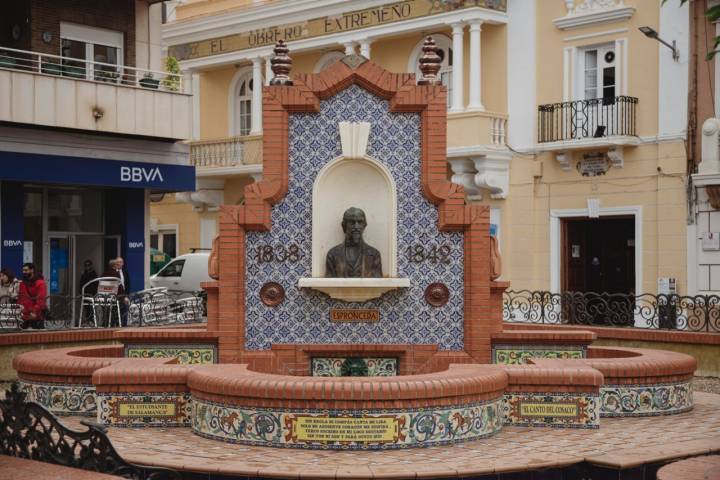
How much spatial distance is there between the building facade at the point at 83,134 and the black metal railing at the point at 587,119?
842 cm

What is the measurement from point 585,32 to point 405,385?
64.3ft

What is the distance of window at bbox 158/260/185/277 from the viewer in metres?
32.2

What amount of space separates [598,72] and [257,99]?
10.7 metres

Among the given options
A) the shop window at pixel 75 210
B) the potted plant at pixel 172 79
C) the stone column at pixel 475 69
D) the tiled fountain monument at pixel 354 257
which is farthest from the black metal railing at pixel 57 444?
the stone column at pixel 475 69

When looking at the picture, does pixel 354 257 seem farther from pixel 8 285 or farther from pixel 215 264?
pixel 8 285

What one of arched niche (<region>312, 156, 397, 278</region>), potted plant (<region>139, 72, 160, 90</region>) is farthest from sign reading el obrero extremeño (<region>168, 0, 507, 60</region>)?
arched niche (<region>312, 156, 397, 278</region>)

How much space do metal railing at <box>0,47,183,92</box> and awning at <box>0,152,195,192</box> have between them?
1628mm

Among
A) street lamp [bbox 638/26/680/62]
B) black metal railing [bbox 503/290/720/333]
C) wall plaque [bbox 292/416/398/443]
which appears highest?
street lamp [bbox 638/26/680/62]

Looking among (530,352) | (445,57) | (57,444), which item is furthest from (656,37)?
(57,444)

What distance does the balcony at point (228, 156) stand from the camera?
35688 millimetres

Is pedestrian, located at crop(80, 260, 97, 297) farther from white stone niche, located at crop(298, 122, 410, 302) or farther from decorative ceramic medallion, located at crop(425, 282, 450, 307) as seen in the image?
decorative ceramic medallion, located at crop(425, 282, 450, 307)

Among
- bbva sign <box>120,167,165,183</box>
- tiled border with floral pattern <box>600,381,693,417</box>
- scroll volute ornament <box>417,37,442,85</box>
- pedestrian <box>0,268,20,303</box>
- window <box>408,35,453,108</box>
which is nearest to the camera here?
tiled border with floral pattern <box>600,381,693,417</box>

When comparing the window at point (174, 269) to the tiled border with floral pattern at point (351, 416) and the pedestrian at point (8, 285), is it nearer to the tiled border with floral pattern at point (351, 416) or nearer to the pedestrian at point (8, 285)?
the pedestrian at point (8, 285)

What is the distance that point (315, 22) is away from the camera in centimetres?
3441
